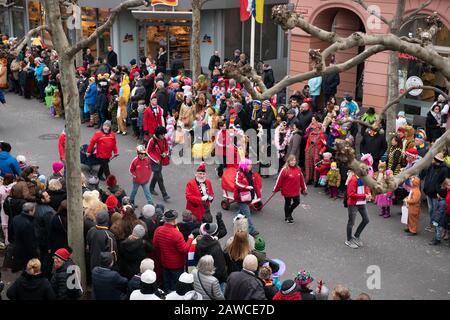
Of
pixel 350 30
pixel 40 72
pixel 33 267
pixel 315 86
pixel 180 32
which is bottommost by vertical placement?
pixel 33 267

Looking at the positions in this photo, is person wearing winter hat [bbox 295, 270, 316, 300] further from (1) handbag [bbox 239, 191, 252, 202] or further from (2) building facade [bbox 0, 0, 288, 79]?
(2) building facade [bbox 0, 0, 288, 79]

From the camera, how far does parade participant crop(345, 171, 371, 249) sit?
11.9 m

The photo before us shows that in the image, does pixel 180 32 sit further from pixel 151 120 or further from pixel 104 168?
pixel 104 168

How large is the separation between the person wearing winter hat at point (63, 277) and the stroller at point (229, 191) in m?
4.91

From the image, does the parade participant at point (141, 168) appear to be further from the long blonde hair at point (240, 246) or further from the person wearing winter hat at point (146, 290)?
the person wearing winter hat at point (146, 290)

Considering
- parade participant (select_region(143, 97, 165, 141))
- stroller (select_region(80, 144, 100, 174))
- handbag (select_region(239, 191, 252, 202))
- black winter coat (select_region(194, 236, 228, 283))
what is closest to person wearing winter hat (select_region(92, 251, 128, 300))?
black winter coat (select_region(194, 236, 228, 283))

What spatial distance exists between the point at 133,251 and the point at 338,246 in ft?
15.3

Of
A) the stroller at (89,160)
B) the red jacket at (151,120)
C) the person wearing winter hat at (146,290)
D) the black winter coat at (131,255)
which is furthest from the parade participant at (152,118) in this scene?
the person wearing winter hat at (146,290)

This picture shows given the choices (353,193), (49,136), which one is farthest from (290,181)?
(49,136)

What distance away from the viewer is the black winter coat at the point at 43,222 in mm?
10516

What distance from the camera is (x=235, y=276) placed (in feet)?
27.6

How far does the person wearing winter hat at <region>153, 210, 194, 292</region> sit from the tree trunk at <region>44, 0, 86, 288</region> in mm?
1247

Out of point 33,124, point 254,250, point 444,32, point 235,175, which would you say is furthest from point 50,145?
point 444,32

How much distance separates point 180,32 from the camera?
97.8ft
